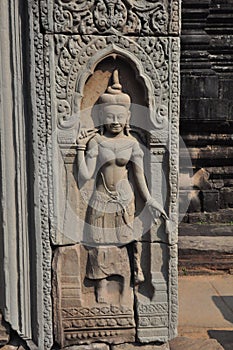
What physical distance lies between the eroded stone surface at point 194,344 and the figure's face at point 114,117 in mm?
1450

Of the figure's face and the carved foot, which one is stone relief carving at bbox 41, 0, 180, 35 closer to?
the figure's face

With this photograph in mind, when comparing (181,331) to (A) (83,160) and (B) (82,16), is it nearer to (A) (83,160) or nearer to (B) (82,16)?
(A) (83,160)

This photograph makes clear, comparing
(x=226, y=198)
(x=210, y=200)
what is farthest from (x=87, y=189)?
(x=226, y=198)

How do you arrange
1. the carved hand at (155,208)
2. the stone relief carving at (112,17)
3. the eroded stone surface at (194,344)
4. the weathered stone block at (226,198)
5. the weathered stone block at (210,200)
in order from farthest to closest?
the weathered stone block at (226,198) → the weathered stone block at (210,200) → the eroded stone surface at (194,344) → the carved hand at (155,208) → the stone relief carving at (112,17)

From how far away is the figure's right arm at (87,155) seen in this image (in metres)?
2.80

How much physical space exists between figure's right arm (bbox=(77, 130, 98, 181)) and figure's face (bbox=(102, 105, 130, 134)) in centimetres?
11

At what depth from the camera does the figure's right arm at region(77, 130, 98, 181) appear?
Answer: 280 centimetres

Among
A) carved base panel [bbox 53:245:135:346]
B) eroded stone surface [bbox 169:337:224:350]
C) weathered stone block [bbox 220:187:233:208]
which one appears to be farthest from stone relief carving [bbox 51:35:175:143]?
weathered stone block [bbox 220:187:233:208]

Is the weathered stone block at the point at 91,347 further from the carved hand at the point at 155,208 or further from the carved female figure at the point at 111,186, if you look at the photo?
the carved hand at the point at 155,208

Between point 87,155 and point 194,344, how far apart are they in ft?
Result: 4.60

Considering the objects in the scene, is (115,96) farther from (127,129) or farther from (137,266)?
(137,266)

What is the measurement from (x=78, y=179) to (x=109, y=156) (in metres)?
0.23

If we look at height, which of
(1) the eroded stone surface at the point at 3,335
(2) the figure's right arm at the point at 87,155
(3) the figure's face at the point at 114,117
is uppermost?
(3) the figure's face at the point at 114,117

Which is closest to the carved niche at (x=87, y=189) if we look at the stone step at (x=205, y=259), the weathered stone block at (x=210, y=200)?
the stone step at (x=205, y=259)
